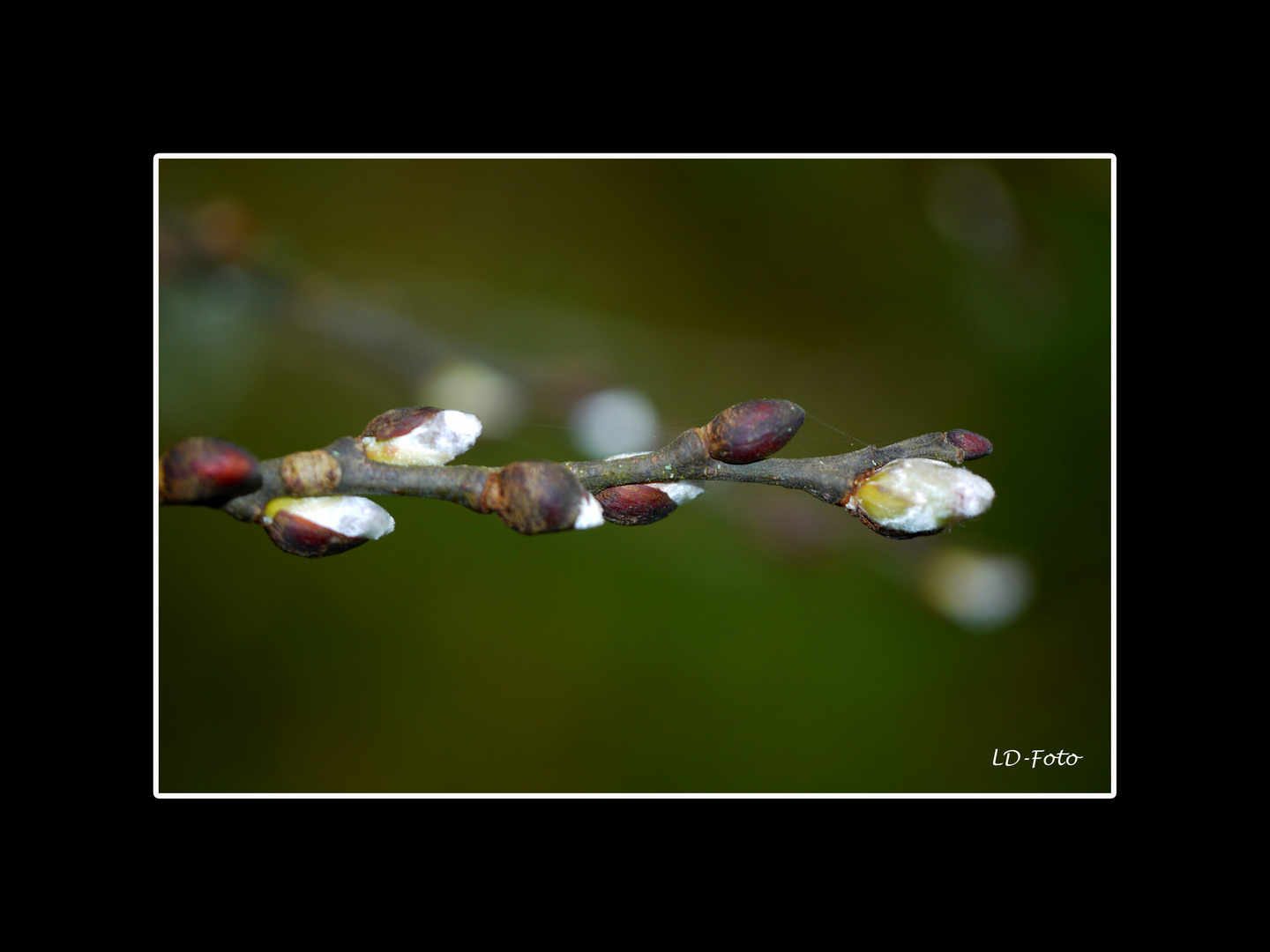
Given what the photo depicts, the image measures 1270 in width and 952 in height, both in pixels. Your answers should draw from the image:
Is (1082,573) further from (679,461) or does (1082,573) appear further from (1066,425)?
(679,461)

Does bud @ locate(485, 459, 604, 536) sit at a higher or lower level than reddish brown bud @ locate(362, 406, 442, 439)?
lower

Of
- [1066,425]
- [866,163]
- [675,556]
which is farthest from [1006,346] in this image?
[675,556]

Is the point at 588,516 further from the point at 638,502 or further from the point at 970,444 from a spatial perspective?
the point at 970,444

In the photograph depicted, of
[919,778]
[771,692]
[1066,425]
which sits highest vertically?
[1066,425]

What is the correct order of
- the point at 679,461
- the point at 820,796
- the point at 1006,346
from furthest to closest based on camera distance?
the point at 1006,346 < the point at 820,796 < the point at 679,461

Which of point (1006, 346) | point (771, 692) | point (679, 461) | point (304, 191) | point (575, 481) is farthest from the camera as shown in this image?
point (771, 692)

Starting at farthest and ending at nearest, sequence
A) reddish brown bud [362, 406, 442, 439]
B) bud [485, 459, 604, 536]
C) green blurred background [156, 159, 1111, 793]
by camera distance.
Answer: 1. green blurred background [156, 159, 1111, 793]
2. reddish brown bud [362, 406, 442, 439]
3. bud [485, 459, 604, 536]

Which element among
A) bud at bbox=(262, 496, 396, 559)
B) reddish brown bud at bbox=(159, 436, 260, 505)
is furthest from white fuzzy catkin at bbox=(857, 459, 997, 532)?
reddish brown bud at bbox=(159, 436, 260, 505)

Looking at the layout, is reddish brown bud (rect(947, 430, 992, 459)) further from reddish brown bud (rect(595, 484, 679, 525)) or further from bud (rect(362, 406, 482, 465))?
bud (rect(362, 406, 482, 465))
